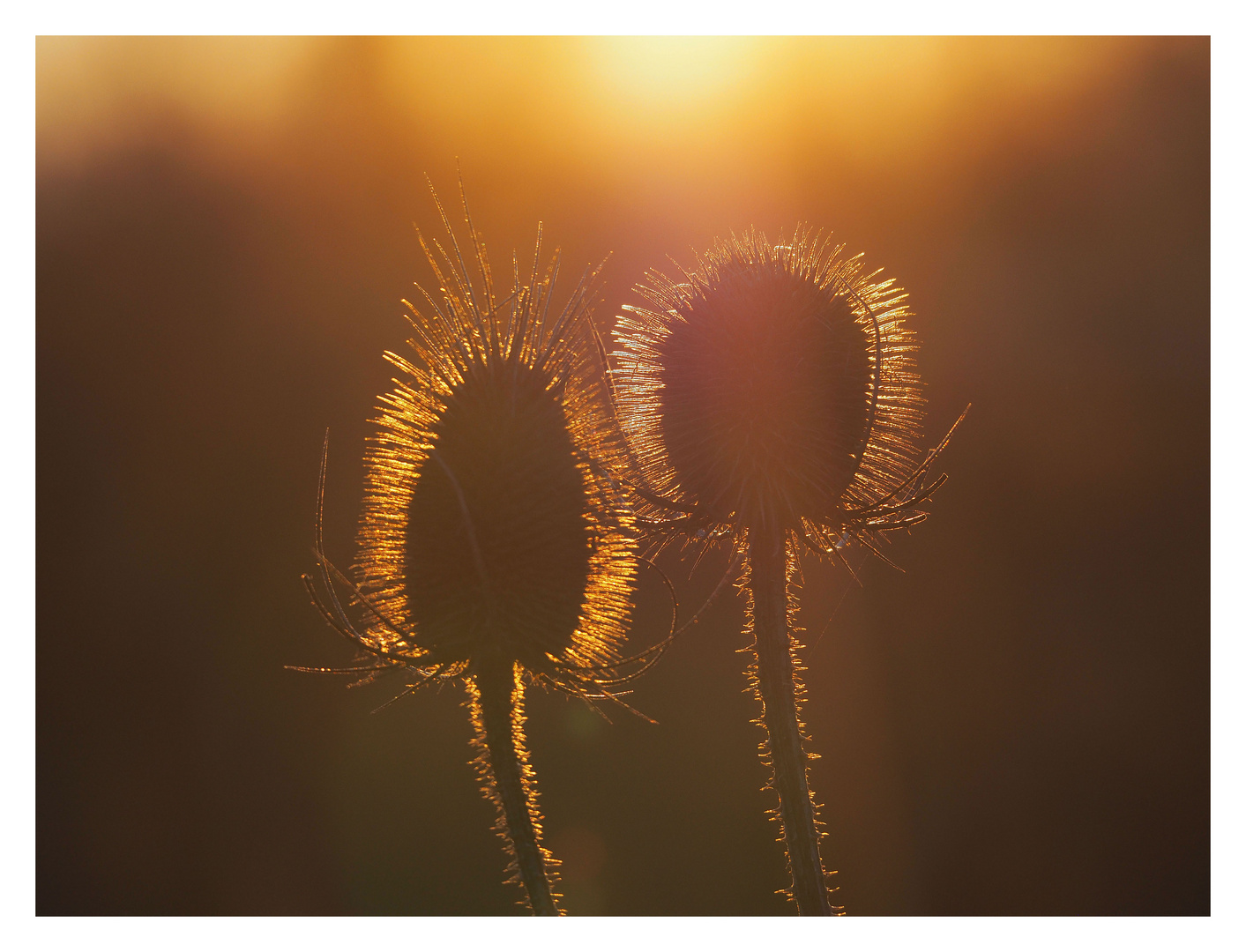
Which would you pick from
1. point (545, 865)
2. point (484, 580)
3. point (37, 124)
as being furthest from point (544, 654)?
point (37, 124)

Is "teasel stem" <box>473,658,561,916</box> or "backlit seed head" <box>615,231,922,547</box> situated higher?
"backlit seed head" <box>615,231,922,547</box>

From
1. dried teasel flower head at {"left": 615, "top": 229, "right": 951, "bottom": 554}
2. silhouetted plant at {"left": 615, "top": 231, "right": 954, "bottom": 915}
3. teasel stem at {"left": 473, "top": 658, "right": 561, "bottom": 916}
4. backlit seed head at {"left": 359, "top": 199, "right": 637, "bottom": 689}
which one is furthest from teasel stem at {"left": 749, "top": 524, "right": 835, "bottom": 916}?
teasel stem at {"left": 473, "top": 658, "right": 561, "bottom": 916}

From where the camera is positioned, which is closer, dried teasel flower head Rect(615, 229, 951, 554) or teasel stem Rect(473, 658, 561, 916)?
teasel stem Rect(473, 658, 561, 916)

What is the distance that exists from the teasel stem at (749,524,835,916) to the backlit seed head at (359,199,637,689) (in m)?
0.37

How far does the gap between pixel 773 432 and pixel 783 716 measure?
2.51 feet

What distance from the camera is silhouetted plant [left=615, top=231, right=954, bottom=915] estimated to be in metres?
1.91

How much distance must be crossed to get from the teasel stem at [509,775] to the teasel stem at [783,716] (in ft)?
2.11

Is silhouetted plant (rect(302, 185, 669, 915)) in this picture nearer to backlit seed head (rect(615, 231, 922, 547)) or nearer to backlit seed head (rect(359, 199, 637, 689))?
Result: backlit seed head (rect(359, 199, 637, 689))

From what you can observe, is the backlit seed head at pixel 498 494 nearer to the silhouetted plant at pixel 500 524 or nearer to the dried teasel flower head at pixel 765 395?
the silhouetted plant at pixel 500 524

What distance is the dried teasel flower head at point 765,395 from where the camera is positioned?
6.30 ft

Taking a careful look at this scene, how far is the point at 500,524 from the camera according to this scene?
161cm

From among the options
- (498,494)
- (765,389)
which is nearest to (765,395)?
(765,389)

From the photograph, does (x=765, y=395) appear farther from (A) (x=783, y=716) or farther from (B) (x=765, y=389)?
(A) (x=783, y=716)

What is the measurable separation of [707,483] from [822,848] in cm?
118
